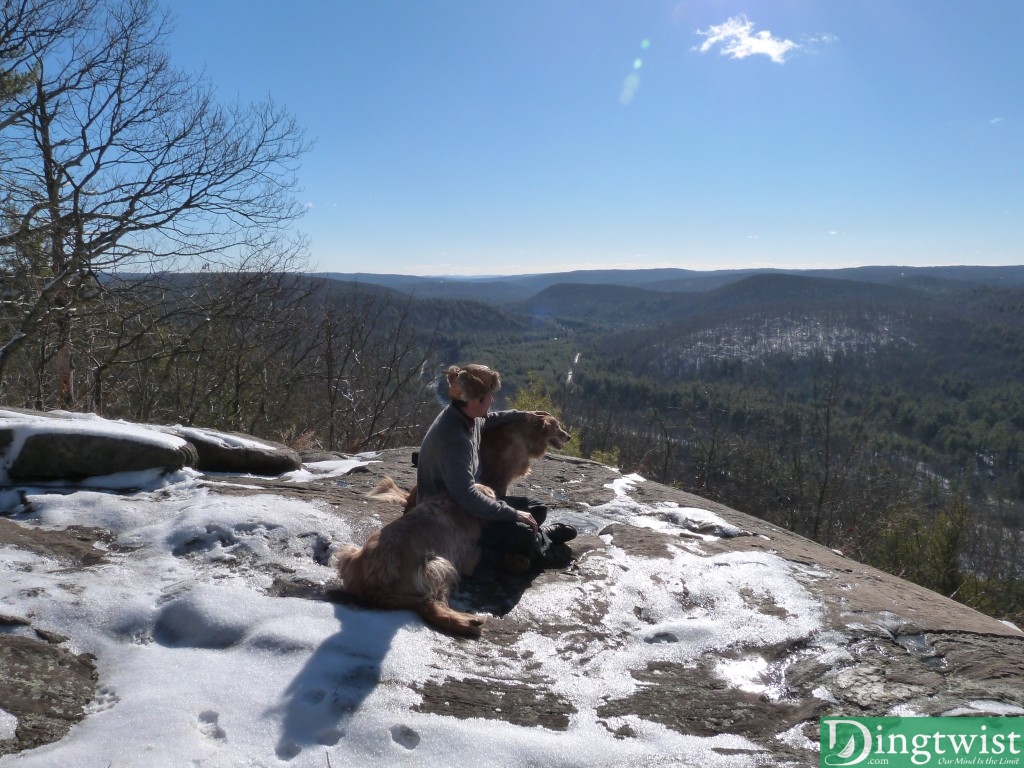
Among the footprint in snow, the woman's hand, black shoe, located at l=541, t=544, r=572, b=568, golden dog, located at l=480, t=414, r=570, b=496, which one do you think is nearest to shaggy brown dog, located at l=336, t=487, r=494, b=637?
the woman's hand

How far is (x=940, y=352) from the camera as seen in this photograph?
151 meters

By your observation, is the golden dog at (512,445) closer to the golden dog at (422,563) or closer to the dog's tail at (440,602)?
the golden dog at (422,563)

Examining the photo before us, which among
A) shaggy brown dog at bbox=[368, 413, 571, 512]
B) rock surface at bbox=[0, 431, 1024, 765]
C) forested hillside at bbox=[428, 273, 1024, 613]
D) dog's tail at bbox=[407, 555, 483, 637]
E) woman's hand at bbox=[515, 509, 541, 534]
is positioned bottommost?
forested hillside at bbox=[428, 273, 1024, 613]

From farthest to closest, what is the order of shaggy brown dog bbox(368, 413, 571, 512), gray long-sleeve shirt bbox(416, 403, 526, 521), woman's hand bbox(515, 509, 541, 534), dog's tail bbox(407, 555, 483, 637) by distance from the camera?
shaggy brown dog bbox(368, 413, 571, 512)
woman's hand bbox(515, 509, 541, 534)
gray long-sleeve shirt bbox(416, 403, 526, 521)
dog's tail bbox(407, 555, 483, 637)

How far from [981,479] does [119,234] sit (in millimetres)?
120452

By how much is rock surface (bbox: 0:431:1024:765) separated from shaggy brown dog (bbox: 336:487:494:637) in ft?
0.55

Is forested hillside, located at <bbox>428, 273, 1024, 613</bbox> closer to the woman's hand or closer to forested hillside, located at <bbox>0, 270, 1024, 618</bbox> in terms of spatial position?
forested hillside, located at <bbox>0, 270, 1024, 618</bbox>

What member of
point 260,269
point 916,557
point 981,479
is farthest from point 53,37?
point 981,479

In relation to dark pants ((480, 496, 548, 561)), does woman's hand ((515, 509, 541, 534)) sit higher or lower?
higher

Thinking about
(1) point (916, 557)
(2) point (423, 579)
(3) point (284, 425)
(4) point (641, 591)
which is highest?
(2) point (423, 579)

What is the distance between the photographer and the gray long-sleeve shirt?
4.28 metres

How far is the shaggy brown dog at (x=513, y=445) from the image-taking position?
5.36 meters

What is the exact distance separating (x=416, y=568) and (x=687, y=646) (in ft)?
5.47

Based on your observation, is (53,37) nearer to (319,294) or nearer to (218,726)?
(319,294)
